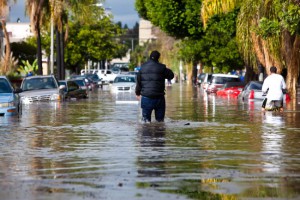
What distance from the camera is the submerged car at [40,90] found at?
130 ft

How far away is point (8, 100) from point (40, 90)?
1373 cm

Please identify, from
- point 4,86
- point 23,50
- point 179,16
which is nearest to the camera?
point 4,86

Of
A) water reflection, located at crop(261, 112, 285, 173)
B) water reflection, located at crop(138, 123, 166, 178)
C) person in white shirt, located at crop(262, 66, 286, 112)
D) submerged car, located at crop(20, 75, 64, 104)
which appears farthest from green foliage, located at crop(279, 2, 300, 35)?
submerged car, located at crop(20, 75, 64, 104)

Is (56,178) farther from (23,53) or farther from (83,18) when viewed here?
(23,53)

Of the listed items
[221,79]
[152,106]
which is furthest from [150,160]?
[221,79]

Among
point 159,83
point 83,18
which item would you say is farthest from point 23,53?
point 159,83

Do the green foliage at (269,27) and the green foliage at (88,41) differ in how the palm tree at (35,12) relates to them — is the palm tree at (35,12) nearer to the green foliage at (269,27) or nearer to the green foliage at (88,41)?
the green foliage at (269,27)

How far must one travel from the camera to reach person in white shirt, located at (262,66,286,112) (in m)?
29.0

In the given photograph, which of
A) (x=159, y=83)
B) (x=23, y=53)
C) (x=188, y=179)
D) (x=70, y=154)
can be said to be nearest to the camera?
(x=188, y=179)

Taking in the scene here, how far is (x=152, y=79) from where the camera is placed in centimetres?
2167

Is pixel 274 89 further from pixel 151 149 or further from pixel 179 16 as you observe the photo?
pixel 179 16

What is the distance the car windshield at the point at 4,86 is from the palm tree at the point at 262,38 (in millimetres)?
10860

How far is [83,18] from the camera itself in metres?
68.1

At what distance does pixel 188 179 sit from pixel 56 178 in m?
1.67
